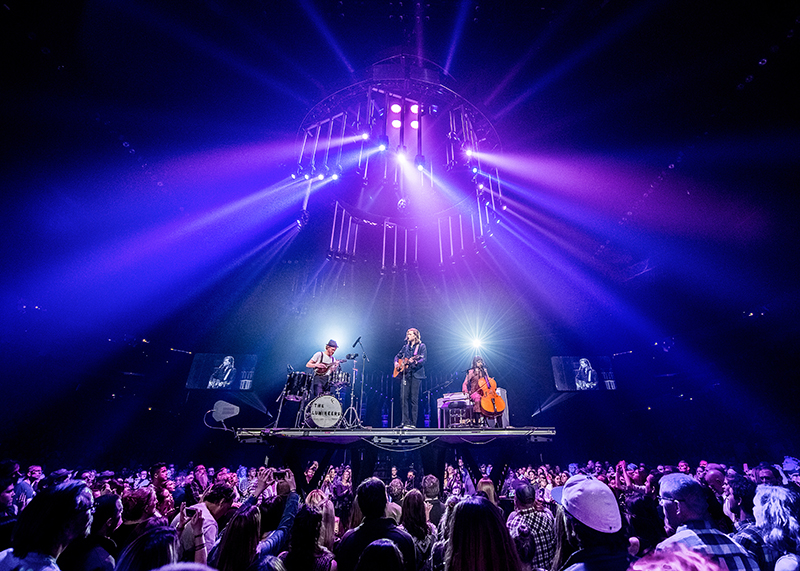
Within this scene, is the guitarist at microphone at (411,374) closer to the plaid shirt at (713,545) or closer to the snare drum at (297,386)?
the snare drum at (297,386)

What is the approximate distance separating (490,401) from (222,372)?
14.9 metres

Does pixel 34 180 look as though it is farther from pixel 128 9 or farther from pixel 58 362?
pixel 58 362

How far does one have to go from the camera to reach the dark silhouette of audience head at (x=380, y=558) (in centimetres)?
167

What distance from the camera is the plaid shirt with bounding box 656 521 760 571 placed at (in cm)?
192

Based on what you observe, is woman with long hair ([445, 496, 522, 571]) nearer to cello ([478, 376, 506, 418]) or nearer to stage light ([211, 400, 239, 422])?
cello ([478, 376, 506, 418])

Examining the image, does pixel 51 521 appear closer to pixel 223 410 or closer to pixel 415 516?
pixel 415 516

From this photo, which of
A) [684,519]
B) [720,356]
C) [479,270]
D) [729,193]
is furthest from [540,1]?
[720,356]

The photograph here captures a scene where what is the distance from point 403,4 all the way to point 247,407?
1795 cm

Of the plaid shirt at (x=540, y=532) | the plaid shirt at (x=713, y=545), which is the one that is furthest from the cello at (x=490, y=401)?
the plaid shirt at (x=713, y=545)

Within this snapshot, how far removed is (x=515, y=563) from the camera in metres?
1.58

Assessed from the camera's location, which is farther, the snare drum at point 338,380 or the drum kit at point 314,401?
the snare drum at point 338,380

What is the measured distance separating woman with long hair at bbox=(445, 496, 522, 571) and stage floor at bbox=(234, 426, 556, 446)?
4.32 metres

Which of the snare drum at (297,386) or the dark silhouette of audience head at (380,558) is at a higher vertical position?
the snare drum at (297,386)

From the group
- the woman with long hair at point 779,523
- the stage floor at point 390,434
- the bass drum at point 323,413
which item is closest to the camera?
the woman with long hair at point 779,523
